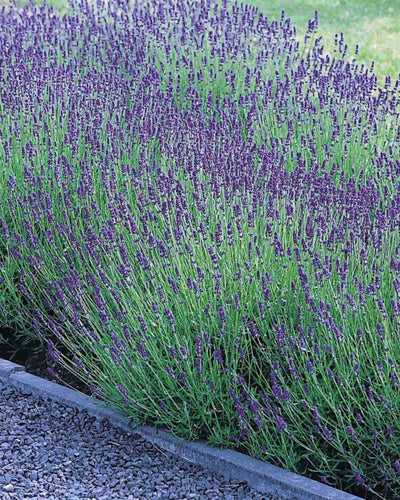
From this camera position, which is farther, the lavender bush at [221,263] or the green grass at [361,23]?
the green grass at [361,23]

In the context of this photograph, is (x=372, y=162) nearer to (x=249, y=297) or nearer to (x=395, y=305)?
(x=249, y=297)

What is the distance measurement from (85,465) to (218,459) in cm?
52

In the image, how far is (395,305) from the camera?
290 cm

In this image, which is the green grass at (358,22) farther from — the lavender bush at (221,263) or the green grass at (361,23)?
the lavender bush at (221,263)

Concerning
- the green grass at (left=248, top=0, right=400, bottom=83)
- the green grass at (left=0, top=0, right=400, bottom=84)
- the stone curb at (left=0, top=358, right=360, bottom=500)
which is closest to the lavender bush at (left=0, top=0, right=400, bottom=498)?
the stone curb at (left=0, top=358, right=360, bottom=500)

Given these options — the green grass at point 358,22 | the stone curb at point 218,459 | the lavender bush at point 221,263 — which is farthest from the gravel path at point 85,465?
the green grass at point 358,22

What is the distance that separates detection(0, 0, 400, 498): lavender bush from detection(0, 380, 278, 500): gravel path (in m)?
0.14

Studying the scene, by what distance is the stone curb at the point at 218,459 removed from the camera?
298cm

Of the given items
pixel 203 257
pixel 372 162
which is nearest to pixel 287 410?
pixel 203 257

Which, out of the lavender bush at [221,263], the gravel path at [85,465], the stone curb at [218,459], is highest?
the lavender bush at [221,263]

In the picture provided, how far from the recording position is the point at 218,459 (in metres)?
3.18

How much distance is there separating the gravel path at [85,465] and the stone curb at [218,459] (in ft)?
0.09

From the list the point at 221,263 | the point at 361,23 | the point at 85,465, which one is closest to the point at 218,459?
the point at 85,465

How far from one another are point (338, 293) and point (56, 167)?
1.79 metres
